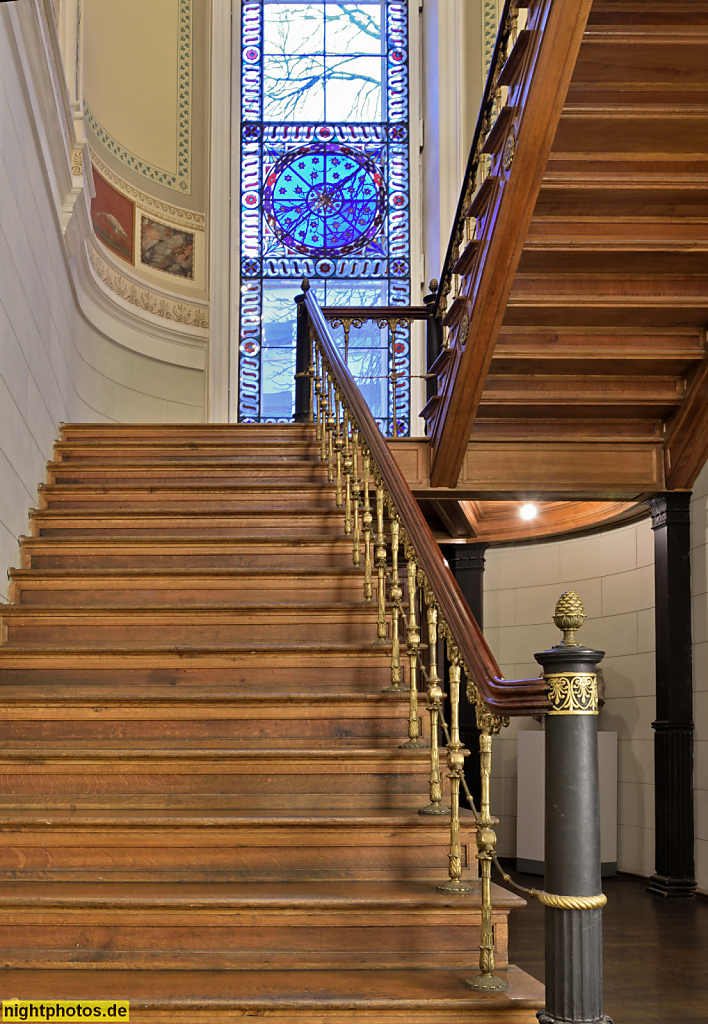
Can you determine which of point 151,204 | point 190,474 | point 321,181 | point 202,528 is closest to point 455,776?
point 202,528

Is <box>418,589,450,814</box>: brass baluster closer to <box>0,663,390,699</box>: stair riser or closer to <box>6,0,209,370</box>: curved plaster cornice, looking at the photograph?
<box>0,663,390,699</box>: stair riser

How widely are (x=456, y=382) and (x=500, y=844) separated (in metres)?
4.00

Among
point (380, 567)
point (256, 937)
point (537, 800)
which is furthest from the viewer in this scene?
point (537, 800)

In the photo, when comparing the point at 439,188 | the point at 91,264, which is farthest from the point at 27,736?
the point at 439,188

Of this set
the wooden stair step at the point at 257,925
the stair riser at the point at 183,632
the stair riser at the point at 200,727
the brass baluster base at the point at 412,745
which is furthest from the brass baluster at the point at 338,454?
the wooden stair step at the point at 257,925

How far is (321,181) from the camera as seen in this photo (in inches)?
396

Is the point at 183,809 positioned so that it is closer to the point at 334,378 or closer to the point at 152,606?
the point at 152,606

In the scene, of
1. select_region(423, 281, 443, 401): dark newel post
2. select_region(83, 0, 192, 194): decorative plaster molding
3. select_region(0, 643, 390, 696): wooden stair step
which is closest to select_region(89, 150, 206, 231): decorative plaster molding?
select_region(83, 0, 192, 194): decorative plaster molding

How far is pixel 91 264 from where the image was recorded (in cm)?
755

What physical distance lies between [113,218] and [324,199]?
2.34 meters

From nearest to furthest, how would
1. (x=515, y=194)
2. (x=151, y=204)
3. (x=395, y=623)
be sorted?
(x=395, y=623) → (x=515, y=194) → (x=151, y=204)

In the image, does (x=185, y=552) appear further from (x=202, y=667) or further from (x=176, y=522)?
(x=202, y=667)

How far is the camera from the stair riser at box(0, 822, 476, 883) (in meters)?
3.12

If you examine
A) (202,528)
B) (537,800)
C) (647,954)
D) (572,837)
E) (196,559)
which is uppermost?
(202,528)
